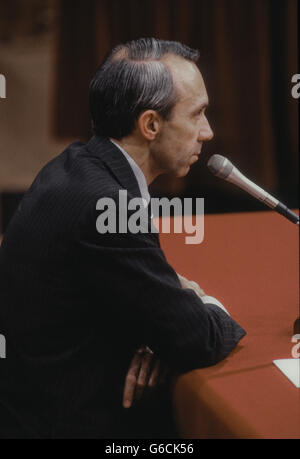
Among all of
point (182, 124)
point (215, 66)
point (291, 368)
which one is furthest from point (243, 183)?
point (215, 66)

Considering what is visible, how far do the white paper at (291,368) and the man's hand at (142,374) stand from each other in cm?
18

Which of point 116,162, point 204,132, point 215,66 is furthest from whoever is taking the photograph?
point 215,66

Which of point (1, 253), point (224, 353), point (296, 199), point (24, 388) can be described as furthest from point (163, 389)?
point (296, 199)

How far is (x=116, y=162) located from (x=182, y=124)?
16 cm

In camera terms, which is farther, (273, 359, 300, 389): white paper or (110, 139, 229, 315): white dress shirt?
(110, 139, 229, 315): white dress shirt

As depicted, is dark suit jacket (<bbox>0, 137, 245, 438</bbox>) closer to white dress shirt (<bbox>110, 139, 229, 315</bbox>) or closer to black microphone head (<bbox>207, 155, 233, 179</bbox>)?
white dress shirt (<bbox>110, 139, 229, 315</bbox>)

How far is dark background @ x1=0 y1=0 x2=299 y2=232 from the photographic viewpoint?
11.5 feet

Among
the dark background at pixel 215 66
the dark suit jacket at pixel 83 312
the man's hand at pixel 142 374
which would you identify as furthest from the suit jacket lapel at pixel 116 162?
the dark background at pixel 215 66

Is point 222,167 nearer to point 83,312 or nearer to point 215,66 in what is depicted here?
point 83,312

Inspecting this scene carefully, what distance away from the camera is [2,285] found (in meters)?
1.01

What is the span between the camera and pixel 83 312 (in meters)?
0.94

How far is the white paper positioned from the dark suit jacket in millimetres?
81

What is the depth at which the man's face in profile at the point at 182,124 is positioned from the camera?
106cm

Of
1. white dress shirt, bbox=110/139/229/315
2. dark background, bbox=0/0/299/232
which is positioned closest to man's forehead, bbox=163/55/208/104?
white dress shirt, bbox=110/139/229/315
